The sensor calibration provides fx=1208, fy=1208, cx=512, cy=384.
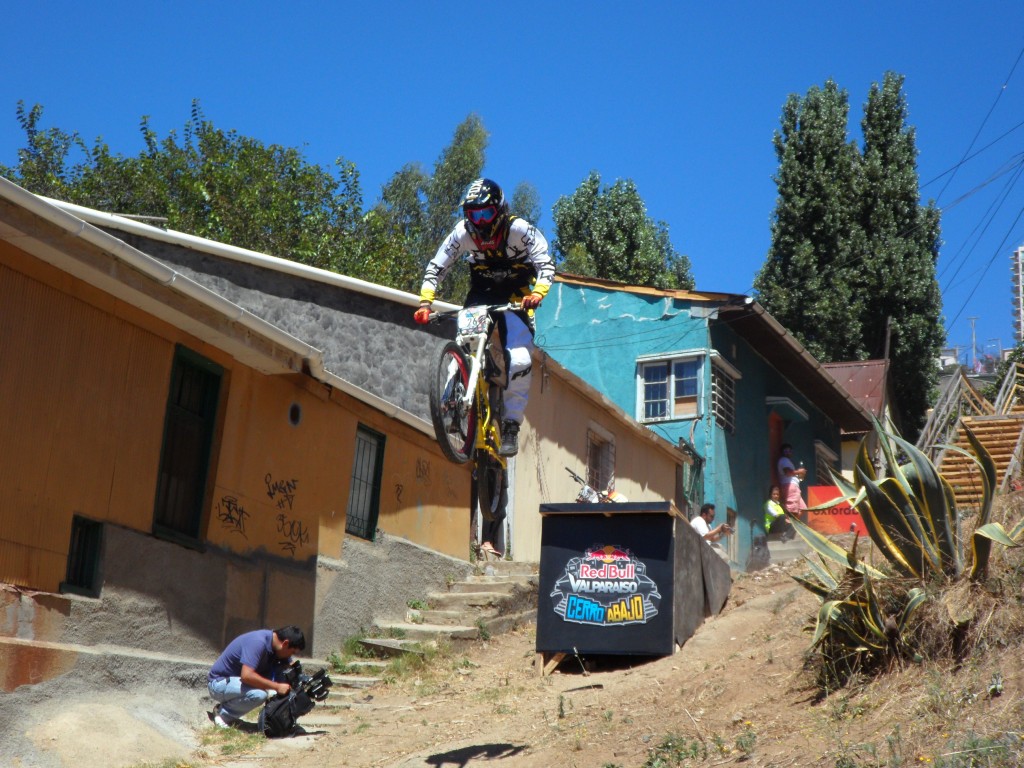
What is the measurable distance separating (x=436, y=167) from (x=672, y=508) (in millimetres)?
28159

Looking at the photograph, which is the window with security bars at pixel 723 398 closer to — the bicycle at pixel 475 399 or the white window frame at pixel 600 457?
the white window frame at pixel 600 457

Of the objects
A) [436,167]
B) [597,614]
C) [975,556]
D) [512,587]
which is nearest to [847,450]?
[436,167]

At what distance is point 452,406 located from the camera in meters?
8.62

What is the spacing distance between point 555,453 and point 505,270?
1115 centimetres

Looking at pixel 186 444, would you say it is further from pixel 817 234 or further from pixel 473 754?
pixel 817 234

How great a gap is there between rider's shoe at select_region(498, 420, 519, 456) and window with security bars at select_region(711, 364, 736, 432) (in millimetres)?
16697

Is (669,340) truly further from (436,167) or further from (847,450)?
(436,167)

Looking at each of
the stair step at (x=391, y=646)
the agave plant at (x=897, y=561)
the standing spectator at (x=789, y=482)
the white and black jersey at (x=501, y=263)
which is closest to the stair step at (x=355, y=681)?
the stair step at (x=391, y=646)

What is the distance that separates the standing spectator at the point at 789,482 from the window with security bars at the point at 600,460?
12.1 feet

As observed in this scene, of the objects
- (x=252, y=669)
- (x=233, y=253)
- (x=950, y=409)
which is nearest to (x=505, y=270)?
(x=252, y=669)

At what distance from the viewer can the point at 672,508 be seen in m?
12.2

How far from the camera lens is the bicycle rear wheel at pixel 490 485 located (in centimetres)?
911

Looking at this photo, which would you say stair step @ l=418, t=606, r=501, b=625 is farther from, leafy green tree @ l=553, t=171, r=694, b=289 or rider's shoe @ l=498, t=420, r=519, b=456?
leafy green tree @ l=553, t=171, r=694, b=289

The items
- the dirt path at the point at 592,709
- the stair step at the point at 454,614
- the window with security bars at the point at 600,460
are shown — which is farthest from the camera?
the window with security bars at the point at 600,460
